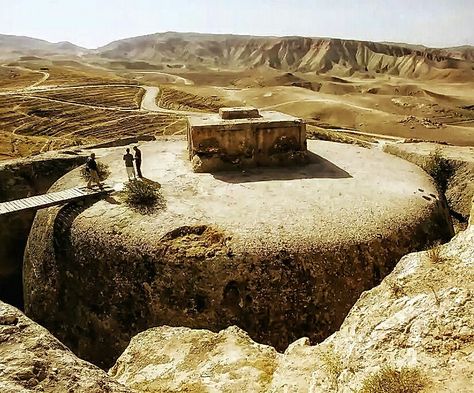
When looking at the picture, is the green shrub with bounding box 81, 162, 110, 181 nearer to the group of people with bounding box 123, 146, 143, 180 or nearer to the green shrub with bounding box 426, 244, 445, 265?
the group of people with bounding box 123, 146, 143, 180

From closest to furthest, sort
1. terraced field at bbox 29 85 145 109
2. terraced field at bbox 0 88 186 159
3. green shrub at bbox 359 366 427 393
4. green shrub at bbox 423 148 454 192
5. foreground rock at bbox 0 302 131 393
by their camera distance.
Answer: foreground rock at bbox 0 302 131 393 < green shrub at bbox 359 366 427 393 < green shrub at bbox 423 148 454 192 < terraced field at bbox 0 88 186 159 < terraced field at bbox 29 85 145 109

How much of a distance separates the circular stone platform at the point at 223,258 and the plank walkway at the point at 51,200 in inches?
10.2

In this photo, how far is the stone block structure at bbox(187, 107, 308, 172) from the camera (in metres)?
13.0

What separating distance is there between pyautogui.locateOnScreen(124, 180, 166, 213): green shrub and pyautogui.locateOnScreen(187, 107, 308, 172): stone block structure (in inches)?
109

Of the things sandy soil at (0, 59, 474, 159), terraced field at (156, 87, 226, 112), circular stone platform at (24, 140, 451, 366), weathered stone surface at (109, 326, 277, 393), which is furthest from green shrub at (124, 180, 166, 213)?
terraced field at (156, 87, 226, 112)

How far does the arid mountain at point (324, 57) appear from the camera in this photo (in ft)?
273

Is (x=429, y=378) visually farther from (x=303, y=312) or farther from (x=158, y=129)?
(x=158, y=129)

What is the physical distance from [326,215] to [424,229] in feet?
7.14

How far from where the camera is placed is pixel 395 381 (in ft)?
11.4

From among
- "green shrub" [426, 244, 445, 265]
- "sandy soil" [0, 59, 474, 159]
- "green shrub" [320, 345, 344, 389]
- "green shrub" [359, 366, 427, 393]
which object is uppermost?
"green shrub" [426, 244, 445, 265]

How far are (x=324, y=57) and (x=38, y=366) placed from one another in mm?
105744

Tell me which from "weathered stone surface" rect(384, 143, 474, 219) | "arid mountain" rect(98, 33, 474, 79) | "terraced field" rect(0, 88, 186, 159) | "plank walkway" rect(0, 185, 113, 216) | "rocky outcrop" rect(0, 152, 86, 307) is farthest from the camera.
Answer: "arid mountain" rect(98, 33, 474, 79)

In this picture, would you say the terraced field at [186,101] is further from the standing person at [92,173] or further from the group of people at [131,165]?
the standing person at [92,173]

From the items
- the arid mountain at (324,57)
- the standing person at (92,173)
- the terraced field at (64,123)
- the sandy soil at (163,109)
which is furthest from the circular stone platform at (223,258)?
the arid mountain at (324,57)
